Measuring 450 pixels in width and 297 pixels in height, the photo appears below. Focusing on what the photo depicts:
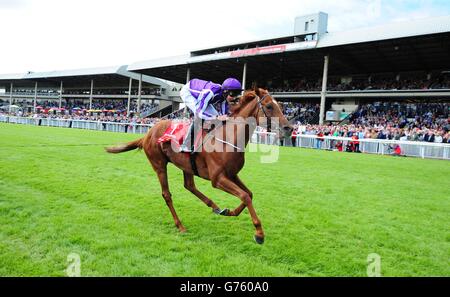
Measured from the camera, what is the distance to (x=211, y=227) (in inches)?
203

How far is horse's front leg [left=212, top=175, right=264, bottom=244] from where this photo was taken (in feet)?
14.0

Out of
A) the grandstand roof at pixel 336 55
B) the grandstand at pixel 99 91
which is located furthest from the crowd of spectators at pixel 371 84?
the grandstand at pixel 99 91

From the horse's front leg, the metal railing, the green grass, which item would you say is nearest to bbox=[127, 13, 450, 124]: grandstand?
the metal railing

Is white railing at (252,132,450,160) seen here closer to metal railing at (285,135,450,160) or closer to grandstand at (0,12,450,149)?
metal railing at (285,135,450,160)

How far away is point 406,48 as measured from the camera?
95.3ft

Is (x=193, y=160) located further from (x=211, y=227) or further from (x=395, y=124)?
(x=395, y=124)

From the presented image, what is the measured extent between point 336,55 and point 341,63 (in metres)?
3.32

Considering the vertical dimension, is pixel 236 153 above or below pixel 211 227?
above

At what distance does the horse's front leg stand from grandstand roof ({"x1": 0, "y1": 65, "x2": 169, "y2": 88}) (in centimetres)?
5188

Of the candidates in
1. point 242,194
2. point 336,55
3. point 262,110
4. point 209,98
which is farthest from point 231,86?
point 336,55

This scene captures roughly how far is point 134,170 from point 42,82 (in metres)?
72.4

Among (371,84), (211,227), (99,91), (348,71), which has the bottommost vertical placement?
(211,227)
